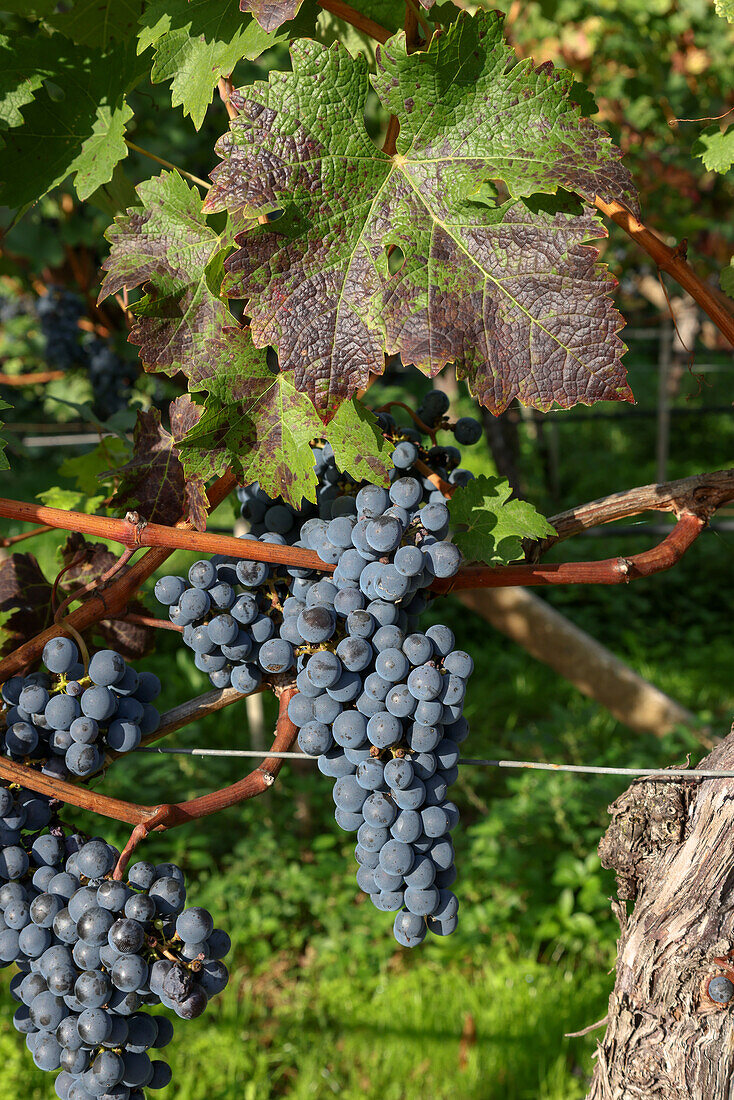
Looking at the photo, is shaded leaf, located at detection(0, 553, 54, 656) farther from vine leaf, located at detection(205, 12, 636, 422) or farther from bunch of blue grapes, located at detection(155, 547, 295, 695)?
vine leaf, located at detection(205, 12, 636, 422)

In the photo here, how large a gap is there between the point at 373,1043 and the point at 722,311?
223 cm

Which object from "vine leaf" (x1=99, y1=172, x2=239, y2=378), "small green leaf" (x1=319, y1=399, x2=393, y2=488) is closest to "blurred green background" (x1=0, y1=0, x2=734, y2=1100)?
"vine leaf" (x1=99, y1=172, x2=239, y2=378)

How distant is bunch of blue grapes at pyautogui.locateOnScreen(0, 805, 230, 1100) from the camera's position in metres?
0.76

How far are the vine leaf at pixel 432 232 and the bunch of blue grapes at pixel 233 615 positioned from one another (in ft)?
0.72

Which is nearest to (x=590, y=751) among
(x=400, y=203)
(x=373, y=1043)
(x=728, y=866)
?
(x=373, y=1043)

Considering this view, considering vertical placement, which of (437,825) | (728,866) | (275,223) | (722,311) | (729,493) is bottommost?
(728,866)

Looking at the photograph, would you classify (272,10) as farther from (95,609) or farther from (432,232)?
(95,609)

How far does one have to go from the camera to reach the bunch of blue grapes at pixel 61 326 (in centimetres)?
277

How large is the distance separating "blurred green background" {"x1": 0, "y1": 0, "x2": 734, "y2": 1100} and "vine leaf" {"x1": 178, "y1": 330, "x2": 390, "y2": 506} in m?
0.49

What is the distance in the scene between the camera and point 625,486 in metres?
6.39

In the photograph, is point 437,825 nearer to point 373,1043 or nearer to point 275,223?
point 275,223

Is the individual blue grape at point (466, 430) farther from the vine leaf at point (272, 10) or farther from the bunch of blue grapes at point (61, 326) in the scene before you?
the bunch of blue grapes at point (61, 326)

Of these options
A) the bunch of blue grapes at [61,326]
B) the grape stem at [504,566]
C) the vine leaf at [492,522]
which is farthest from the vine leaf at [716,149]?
the bunch of blue grapes at [61,326]

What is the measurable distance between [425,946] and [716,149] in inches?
98.4
